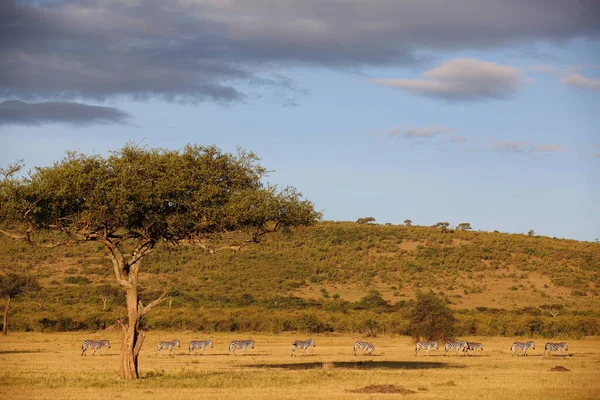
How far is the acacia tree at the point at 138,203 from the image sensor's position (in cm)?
2409

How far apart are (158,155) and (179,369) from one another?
905cm

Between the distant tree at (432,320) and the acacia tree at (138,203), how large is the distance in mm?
21108

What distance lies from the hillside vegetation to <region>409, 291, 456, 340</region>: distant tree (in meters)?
9.51

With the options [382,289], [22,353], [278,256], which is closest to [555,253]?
[382,289]

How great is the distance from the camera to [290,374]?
2727 cm

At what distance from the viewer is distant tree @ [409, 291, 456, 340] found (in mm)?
45844

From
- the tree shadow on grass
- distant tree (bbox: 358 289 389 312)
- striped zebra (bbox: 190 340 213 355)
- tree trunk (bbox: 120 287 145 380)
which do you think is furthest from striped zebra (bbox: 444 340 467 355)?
distant tree (bbox: 358 289 389 312)

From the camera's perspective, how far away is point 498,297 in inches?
3169

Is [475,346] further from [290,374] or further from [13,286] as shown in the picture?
[13,286]

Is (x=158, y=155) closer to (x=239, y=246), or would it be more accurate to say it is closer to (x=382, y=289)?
(x=239, y=246)

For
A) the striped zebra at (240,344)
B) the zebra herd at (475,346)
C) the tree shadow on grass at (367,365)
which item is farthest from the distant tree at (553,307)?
the striped zebra at (240,344)

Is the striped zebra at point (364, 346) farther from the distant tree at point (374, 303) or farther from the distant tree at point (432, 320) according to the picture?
the distant tree at point (374, 303)

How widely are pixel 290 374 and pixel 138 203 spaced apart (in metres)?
8.32

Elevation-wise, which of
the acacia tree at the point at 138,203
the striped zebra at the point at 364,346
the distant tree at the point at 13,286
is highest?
the acacia tree at the point at 138,203
